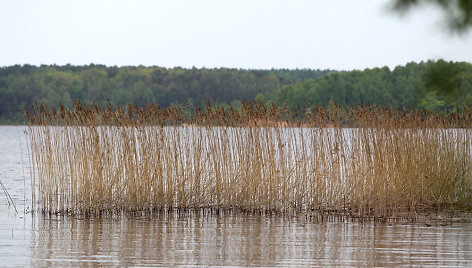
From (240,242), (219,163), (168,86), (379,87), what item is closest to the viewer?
(240,242)

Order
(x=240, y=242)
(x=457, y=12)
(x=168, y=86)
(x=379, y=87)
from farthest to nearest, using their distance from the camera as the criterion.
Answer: (x=168, y=86)
(x=379, y=87)
(x=240, y=242)
(x=457, y=12)

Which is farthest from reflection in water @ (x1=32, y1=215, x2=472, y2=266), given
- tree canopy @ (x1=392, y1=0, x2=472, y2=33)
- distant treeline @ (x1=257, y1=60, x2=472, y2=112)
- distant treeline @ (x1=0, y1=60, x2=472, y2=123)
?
distant treeline @ (x1=0, y1=60, x2=472, y2=123)

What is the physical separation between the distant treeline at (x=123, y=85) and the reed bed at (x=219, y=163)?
131 feet

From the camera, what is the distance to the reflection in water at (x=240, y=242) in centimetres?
710

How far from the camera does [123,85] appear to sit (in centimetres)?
6312

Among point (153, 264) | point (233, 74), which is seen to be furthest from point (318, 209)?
point (233, 74)

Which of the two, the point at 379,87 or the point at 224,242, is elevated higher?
the point at 379,87

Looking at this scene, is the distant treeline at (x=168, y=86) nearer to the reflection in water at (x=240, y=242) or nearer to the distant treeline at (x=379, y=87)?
the distant treeline at (x=379, y=87)

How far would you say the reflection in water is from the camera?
23.3 feet

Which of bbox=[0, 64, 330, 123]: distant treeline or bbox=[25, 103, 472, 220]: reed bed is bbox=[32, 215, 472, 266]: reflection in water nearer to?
bbox=[25, 103, 472, 220]: reed bed

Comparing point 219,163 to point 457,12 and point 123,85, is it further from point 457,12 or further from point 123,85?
point 123,85

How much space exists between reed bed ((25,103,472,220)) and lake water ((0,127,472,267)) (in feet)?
1.29

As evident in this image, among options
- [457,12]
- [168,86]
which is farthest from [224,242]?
[168,86]

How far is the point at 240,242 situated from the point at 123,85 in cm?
5666
